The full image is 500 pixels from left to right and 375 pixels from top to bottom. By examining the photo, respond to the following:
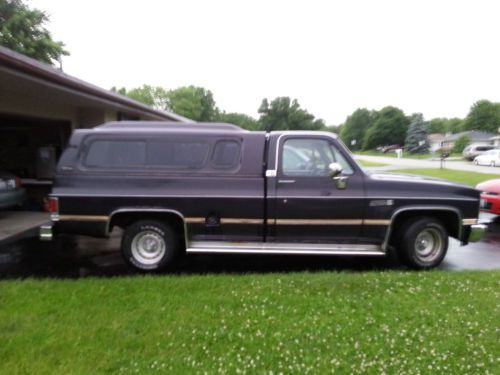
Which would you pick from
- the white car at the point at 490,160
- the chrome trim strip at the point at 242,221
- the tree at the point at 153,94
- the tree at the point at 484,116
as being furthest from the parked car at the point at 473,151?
the tree at the point at 153,94

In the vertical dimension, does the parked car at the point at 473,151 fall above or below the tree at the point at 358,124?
below

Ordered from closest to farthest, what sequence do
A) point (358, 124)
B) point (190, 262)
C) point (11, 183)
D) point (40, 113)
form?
point (190, 262), point (11, 183), point (40, 113), point (358, 124)

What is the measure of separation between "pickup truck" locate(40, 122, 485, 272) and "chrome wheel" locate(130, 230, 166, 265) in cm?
1

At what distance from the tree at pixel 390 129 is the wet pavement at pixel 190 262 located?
88264 millimetres

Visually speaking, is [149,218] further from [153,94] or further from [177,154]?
[153,94]

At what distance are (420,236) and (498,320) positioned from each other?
1.68m

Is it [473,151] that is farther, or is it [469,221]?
[473,151]

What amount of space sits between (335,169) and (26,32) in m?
31.2

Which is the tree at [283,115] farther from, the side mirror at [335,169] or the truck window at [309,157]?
the side mirror at [335,169]

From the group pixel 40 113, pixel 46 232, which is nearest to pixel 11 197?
pixel 40 113

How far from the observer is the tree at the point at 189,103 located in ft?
253

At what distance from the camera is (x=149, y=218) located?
5.14 metres

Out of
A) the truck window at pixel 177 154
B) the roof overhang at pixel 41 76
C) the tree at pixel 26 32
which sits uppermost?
the tree at pixel 26 32

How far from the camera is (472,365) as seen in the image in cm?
296
